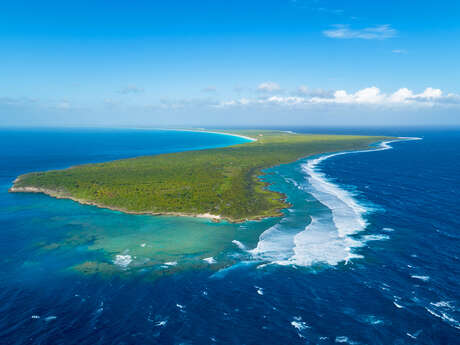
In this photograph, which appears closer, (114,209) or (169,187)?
(114,209)

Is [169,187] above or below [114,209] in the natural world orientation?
above

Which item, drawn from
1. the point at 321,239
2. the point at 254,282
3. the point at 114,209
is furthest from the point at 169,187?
the point at 254,282

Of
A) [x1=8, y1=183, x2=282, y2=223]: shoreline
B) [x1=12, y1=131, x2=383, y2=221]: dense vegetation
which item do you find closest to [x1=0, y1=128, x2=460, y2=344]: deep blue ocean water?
[x1=8, y1=183, x2=282, y2=223]: shoreline

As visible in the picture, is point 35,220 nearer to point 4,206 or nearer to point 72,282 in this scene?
point 4,206

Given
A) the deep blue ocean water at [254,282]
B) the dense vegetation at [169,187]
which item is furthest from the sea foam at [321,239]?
the dense vegetation at [169,187]

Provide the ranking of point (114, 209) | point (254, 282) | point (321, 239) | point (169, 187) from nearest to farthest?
point (254, 282) → point (321, 239) → point (114, 209) → point (169, 187)

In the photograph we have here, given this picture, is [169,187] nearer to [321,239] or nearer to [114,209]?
[114,209]

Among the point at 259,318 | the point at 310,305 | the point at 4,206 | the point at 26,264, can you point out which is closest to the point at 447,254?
the point at 310,305
